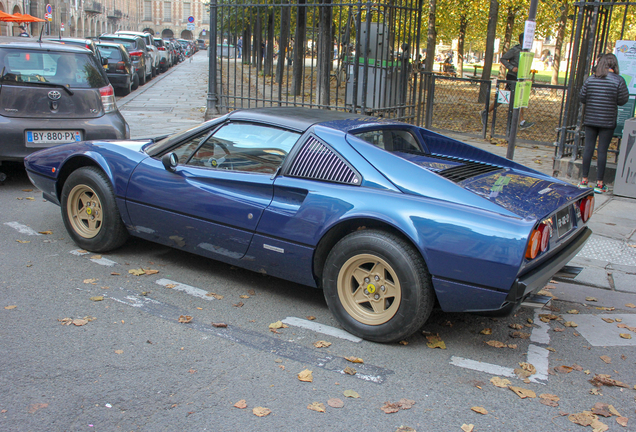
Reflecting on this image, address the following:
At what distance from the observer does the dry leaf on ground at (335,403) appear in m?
3.03

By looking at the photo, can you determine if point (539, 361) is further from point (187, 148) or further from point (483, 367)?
point (187, 148)

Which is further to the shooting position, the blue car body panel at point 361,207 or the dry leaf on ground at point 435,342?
the dry leaf on ground at point 435,342

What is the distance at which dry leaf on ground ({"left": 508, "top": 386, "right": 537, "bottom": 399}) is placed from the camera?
10.5 ft

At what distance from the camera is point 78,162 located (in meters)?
5.20

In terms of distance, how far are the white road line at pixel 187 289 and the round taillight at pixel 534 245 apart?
2.26 meters

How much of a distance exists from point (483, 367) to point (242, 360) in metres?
1.44

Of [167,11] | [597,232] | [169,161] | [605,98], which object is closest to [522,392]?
[169,161]

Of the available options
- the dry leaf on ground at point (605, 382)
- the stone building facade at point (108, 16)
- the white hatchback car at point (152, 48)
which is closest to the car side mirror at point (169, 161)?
the dry leaf on ground at point (605, 382)

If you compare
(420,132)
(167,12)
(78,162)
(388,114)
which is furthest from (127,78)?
(167,12)

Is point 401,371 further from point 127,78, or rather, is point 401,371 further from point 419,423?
point 127,78

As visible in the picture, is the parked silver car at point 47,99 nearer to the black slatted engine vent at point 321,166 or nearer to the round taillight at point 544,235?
the black slatted engine vent at point 321,166

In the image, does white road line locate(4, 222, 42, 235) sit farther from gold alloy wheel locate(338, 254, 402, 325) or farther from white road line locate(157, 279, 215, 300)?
gold alloy wheel locate(338, 254, 402, 325)

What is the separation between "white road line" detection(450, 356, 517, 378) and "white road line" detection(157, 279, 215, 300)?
71.8 inches

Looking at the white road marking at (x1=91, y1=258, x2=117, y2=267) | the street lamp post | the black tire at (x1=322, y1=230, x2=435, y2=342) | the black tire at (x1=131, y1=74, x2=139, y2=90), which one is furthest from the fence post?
the black tire at (x1=322, y1=230, x2=435, y2=342)
